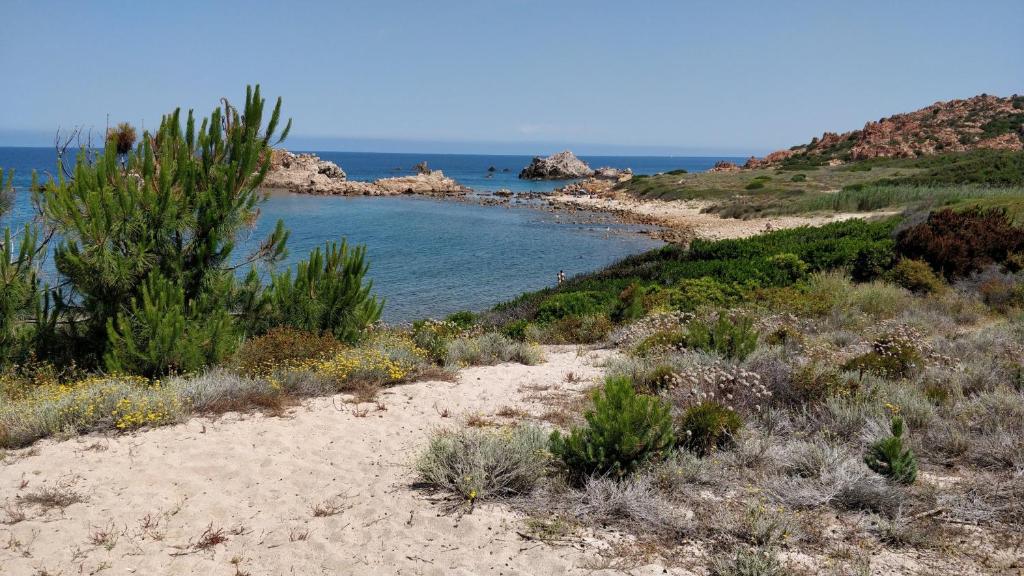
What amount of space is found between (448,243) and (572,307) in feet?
72.6

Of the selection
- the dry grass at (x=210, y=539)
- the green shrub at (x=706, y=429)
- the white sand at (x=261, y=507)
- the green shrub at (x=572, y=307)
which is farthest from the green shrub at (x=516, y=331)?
the dry grass at (x=210, y=539)

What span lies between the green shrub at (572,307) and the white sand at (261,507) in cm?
680

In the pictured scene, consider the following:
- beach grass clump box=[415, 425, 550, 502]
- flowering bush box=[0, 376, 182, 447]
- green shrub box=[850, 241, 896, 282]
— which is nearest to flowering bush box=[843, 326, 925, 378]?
→ beach grass clump box=[415, 425, 550, 502]

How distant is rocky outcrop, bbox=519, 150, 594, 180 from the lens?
100000mm

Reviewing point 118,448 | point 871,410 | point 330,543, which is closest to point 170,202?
point 118,448

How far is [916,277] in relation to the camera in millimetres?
14219

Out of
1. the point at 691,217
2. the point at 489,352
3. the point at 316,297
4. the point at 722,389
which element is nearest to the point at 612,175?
the point at 691,217

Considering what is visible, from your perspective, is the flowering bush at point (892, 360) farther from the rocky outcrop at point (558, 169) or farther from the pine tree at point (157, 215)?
the rocky outcrop at point (558, 169)

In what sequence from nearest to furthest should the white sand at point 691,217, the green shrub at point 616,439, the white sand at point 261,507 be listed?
the white sand at point 261,507 < the green shrub at point 616,439 < the white sand at point 691,217

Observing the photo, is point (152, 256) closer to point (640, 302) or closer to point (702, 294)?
point (640, 302)

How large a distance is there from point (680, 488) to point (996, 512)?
2.19 meters

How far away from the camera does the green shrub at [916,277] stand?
1396 centimetres

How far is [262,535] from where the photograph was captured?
14.8ft

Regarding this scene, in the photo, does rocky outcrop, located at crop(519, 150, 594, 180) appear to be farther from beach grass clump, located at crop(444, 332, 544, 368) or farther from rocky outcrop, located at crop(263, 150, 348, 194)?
beach grass clump, located at crop(444, 332, 544, 368)
